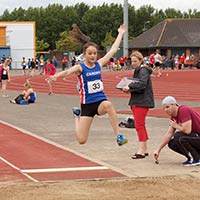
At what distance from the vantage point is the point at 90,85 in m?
9.69

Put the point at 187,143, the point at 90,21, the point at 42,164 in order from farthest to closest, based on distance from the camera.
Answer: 1. the point at 90,21
2. the point at 42,164
3. the point at 187,143

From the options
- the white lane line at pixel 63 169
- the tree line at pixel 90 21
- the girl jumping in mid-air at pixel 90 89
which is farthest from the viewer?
the tree line at pixel 90 21

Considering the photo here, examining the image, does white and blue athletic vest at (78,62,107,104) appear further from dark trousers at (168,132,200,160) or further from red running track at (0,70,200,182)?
dark trousers at (168,132,200,160)

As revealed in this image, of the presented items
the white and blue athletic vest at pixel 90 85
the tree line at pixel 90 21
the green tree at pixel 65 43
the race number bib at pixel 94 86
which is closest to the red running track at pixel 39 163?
the white and blue athletic vest at pixel 90 85

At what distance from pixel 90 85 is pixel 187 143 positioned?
1.73 metres

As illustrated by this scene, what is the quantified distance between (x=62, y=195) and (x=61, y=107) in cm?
1383

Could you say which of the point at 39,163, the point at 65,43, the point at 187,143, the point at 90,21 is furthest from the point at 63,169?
the point at 90,21

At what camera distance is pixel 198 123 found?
32.4ft

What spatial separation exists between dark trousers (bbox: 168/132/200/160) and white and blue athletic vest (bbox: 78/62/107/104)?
4.33 feet

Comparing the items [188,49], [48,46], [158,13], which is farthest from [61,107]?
[158,13]

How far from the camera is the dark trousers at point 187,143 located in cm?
977

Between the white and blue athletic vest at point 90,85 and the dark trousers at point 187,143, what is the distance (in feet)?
4.33

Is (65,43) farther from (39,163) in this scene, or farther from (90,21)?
(39,163)

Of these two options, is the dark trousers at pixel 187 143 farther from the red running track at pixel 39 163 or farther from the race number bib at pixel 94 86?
the race number bib at pixel 94 86
